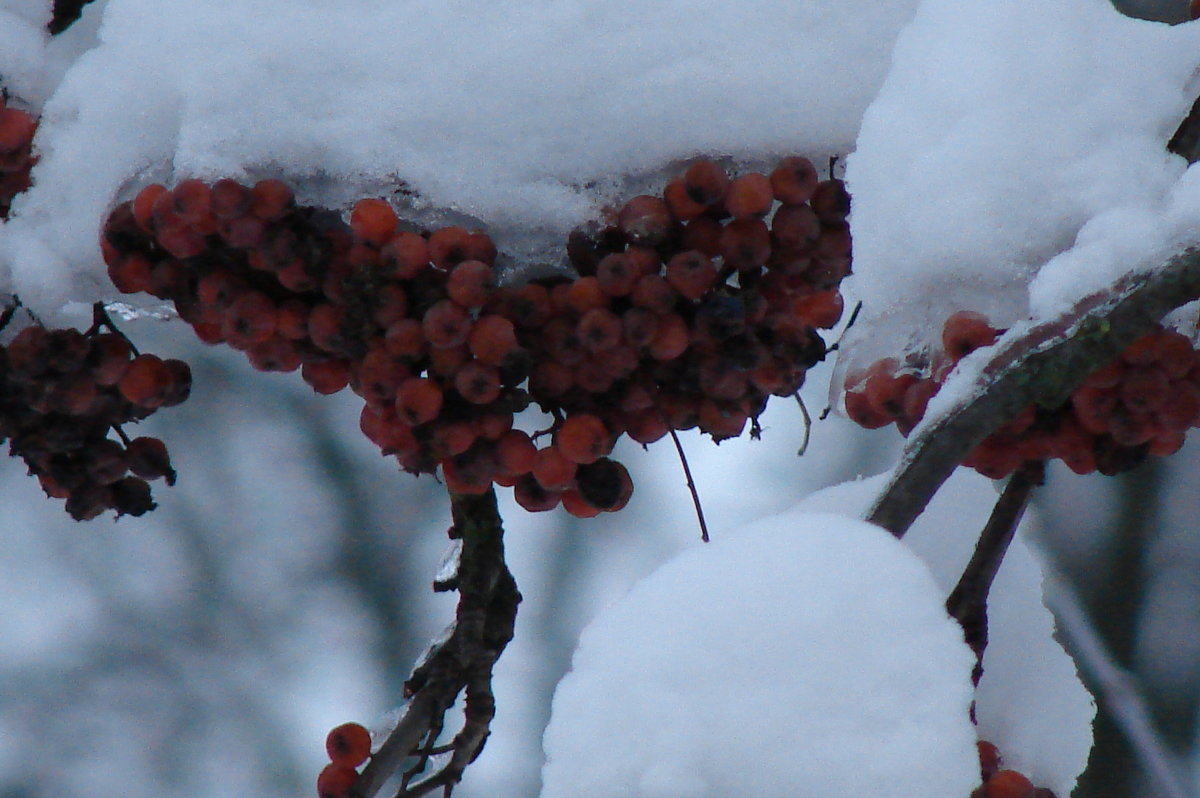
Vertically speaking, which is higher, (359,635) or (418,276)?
(418,276)

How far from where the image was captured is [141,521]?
4.12 metres

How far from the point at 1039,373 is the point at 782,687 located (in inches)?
8.4

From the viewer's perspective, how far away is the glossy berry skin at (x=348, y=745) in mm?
1077

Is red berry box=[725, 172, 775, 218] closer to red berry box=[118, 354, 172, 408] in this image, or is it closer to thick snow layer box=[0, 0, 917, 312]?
thick snow layer box=[0, 0, 917, 312]

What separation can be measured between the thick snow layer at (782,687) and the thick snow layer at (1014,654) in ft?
0.85

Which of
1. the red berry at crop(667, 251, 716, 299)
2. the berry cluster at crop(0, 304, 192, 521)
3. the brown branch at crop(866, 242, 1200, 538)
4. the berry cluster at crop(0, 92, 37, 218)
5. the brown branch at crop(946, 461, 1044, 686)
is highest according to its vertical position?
the brown branch at crop(866, 242, 1200, 538)

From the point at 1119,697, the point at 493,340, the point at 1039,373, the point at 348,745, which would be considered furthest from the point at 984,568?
the point at 1119,697

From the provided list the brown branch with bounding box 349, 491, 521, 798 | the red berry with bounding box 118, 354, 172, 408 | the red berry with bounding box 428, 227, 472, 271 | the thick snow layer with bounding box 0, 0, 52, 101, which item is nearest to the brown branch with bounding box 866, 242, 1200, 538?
the red berry with bounding box 428, 227, 472, 271

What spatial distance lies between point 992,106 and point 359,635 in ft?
12.5

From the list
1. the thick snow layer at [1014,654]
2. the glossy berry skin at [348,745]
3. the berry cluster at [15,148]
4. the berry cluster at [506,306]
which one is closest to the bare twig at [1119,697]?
the thick snow layer at [1014,654]

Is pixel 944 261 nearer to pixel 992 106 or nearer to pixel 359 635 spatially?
pixel 992 106

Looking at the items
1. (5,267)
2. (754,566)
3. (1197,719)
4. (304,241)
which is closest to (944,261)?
(754,566)

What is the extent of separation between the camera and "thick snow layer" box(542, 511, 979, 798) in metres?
0.50

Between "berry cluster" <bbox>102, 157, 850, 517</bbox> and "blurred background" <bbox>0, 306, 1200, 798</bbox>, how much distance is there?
3.01 meters
